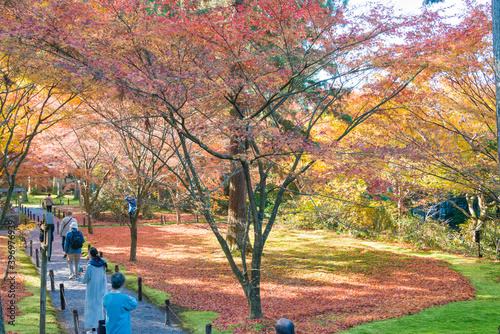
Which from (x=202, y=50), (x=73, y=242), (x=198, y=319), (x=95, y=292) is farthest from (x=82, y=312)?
(x=202, y=50)

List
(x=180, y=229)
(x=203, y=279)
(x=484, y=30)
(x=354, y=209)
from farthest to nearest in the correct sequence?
1. (x=180, y=229)
2. (x=354, y=209)
3. (x=203, y=279)
4. (x=484, y=30)

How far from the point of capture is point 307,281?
36.5ft

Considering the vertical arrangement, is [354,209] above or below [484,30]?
below

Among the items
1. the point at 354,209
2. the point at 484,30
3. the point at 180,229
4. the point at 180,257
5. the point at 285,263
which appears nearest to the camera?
the point at 484,30

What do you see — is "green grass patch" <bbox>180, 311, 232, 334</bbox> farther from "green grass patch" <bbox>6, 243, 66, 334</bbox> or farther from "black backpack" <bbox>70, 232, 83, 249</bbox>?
"black backpack" <bbox>70, 232, 83, 249</bbox>

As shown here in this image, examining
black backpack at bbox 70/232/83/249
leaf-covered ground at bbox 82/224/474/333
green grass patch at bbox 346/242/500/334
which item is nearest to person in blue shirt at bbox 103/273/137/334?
leaf-covered ground at bbox 82/224/474/333

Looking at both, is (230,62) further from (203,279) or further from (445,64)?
(203,279)

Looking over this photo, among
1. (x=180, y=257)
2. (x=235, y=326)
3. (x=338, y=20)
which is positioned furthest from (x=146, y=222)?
(x=338, y=20)

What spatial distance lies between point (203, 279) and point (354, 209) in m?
9.61

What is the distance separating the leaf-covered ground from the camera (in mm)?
7887

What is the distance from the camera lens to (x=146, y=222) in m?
26.5

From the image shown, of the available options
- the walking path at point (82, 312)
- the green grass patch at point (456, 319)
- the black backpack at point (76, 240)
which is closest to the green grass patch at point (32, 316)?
the walking path at point (82, 312)

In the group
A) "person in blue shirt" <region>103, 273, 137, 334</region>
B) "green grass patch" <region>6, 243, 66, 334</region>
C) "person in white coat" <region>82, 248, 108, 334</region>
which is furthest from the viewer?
"green grass patch" <region>6, 243, 66, 334</region>

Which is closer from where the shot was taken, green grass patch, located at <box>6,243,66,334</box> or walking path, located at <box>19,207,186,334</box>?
green grass patch, located at <box>6,243,66,334</box>
